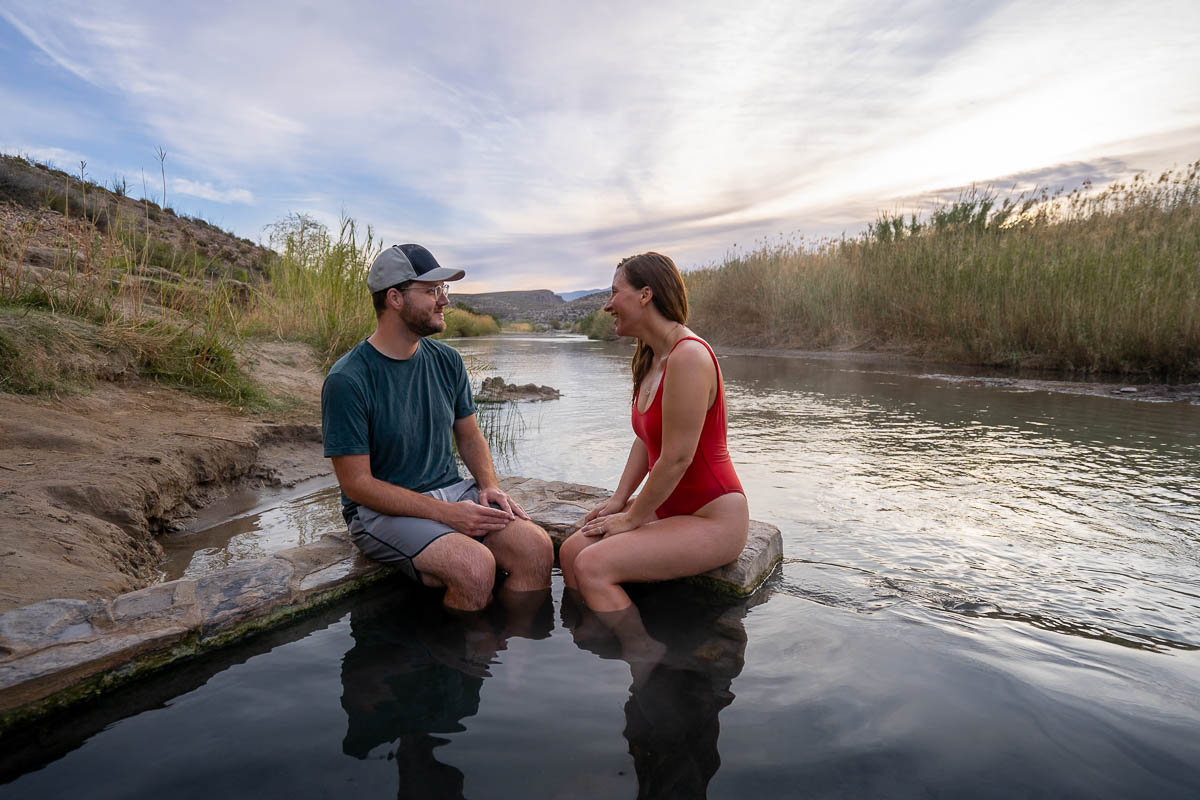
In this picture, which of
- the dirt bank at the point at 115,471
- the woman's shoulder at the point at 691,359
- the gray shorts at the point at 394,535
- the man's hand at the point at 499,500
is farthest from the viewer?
the man's hand at the point at 499,500

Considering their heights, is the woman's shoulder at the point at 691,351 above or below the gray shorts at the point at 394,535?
above

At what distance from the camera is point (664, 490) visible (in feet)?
8.42

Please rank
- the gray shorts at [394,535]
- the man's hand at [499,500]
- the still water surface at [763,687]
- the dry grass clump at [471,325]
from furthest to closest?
the dry grass clump at [471,325] < the man's hand at [499,500] < the gray shorts at [394,535] < the still water surface at [763,687]

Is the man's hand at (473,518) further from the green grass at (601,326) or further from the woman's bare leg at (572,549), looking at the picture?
the green grass at (601,326)

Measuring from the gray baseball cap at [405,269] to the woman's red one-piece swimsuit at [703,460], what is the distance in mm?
1021

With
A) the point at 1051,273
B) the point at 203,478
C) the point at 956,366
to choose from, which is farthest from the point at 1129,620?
the point at 956,366

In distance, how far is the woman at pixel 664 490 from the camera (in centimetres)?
255

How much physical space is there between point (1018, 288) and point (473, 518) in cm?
1059

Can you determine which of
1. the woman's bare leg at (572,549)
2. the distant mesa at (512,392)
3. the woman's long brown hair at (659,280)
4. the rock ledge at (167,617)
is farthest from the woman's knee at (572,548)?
the distant mesa at (512,392)

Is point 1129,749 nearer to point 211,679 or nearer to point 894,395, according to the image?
point 211,679

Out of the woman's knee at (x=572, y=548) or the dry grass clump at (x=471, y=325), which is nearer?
the woman's knee at (x=572, y=548)

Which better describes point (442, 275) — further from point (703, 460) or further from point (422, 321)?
point (703, 460)

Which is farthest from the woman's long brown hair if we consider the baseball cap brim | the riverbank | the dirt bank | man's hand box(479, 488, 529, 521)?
the riverbank

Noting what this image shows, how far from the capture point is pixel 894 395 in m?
8.81
